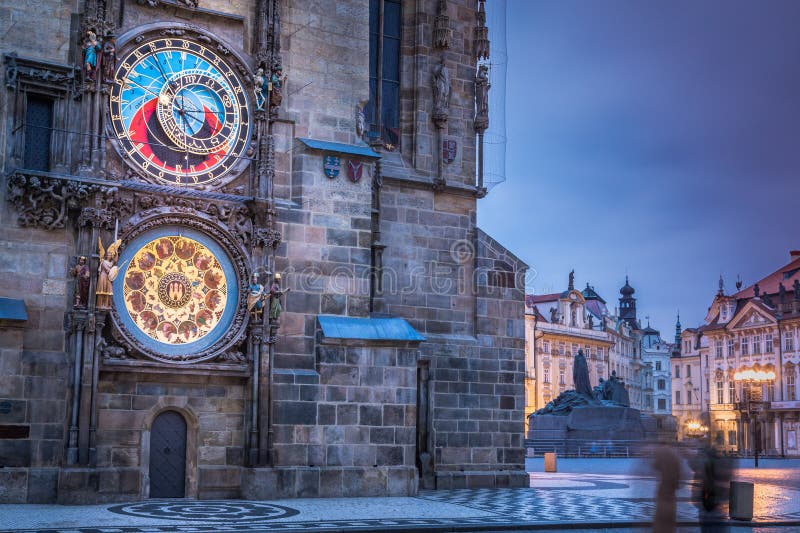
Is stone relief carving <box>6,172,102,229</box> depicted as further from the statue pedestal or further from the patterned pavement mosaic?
the statue pedestal

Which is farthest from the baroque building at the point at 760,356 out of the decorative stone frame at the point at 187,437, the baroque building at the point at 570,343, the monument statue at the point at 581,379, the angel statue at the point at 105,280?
the angel statue at the point at 105,280

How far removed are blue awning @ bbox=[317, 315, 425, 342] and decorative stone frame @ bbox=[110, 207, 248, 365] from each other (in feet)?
5.67

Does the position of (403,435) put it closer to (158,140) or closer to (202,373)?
(202,373)

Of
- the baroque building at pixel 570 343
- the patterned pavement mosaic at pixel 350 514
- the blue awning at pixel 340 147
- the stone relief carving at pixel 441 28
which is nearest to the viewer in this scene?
the patterned pavement mosaic at pixel 350 514

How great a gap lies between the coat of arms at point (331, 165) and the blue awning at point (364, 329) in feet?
9.78

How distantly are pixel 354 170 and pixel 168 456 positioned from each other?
6.97m

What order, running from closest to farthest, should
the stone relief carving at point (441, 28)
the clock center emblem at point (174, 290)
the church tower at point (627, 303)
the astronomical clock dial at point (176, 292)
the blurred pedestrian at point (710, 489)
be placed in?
the blurred pedestrian at point (710, 489), the astronomical clock dial at point (176, 292), the clock center emblem at point (174, 290), the stone relief carving at point (441, 28), the church tower at point (627, 303)

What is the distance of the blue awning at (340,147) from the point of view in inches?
851

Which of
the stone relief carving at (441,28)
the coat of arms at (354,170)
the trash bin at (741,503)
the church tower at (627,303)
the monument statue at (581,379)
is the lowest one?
the trash bin at (741,503)

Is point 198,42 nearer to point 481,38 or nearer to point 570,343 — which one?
point 481,38

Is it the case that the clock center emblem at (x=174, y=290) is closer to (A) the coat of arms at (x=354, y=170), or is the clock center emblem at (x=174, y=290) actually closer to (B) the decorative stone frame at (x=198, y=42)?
(B) the decorative stone frame at (x=198, y=42)

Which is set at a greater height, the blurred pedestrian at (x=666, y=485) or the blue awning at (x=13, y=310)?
the blue awning at (x=13, y=310)

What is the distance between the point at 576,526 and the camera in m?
16.1

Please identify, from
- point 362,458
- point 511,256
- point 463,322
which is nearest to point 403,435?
point 362,458
